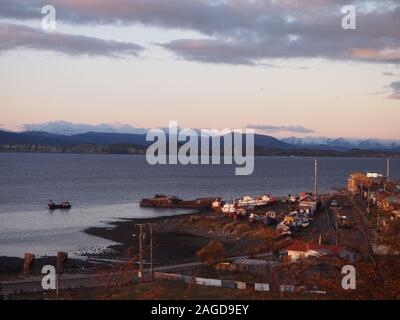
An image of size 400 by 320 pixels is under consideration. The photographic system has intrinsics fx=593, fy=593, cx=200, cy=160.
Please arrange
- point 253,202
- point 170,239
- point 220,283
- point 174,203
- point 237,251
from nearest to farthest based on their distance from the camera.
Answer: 1. point 220,283
2. point 237,251
3. point 170,239
4. point 253,202
5. point 174,203

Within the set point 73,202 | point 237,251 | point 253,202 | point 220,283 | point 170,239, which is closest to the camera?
point 220,283

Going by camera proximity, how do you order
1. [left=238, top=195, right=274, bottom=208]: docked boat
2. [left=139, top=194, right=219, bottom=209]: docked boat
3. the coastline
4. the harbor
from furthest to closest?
[left=139, top=194, right=219, bottom=209]: docked boat, [left=238, top=195, right=274, bottom=208]: docked boat, the coastline, the harbor

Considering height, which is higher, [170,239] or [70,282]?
[70,282]

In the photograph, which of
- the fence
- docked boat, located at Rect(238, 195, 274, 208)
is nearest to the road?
the fence

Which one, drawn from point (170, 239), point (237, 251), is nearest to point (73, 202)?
point (170, 239)

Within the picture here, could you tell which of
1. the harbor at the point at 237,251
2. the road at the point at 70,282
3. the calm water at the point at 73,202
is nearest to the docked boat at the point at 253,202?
the harbor at the point at 237,251

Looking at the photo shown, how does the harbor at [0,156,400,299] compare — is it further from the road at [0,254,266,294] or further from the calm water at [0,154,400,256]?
the calm water at [0,154,400,256]

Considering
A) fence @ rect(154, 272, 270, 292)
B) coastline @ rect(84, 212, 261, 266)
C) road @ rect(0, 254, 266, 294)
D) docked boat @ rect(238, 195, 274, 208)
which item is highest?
docked boat @ rect(238, 195, 274, 208)

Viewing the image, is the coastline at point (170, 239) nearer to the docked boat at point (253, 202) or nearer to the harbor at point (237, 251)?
the harbor at point (237, 251)

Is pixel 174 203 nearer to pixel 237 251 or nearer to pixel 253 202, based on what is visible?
pixel 253 202

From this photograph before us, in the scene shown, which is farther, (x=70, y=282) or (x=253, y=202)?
(x=253, y=202)

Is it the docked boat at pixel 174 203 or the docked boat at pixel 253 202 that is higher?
the docked boat at pixel 253 202
